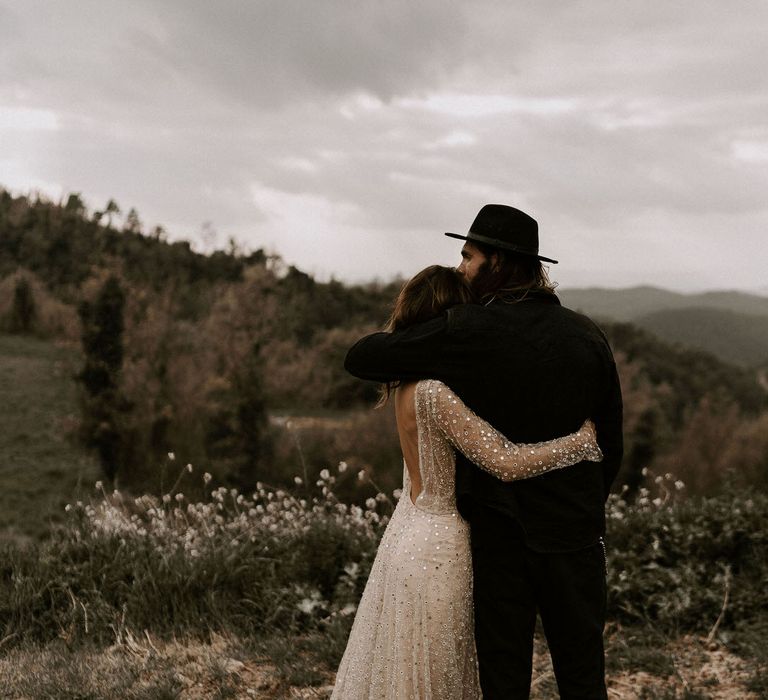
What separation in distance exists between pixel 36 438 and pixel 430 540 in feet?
75.7

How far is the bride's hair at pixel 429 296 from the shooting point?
2.52m

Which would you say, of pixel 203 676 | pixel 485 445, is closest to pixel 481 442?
pixel 485 445

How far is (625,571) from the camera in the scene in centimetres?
511

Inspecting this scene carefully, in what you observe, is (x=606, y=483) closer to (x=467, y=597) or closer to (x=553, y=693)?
(x=467, y=597)

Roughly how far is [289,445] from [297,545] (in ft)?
57.0

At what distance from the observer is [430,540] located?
2.65 meters

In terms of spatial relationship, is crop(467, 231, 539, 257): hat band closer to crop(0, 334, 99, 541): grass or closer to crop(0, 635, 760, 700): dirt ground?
crop(0, 635, 760, 700): dirt ground

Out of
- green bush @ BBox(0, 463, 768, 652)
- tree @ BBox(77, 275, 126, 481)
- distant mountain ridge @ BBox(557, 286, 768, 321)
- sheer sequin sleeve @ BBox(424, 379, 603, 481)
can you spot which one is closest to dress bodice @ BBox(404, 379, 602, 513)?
sheer sequin sleeve @ BBox(424, 379, 603, 481)

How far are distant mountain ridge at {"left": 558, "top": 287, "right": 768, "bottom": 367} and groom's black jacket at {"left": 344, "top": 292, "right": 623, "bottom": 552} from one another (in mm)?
62626

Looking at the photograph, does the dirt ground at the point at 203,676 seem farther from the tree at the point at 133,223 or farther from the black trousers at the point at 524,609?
the tree at the point at 133,223

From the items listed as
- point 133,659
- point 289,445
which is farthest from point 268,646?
point 289,445

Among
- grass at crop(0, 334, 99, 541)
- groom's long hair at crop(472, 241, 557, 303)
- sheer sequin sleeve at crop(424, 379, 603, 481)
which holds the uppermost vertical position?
groom's long hair at crop(472, 241, 557, 303)

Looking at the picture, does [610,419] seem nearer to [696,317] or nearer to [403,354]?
[403,354]

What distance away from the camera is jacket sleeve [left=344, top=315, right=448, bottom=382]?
7.95ft
